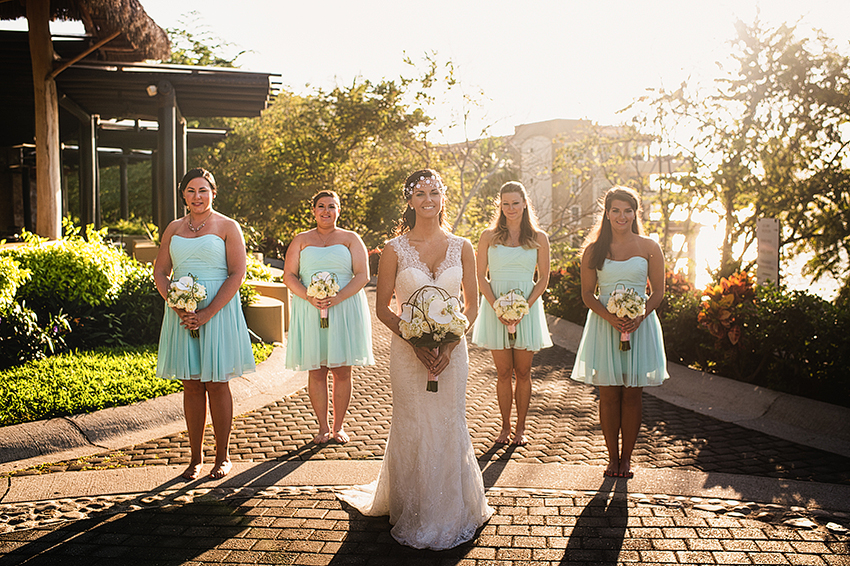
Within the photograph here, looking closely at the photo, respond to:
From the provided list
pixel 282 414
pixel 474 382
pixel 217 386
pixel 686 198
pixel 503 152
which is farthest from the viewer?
pixel 503 152

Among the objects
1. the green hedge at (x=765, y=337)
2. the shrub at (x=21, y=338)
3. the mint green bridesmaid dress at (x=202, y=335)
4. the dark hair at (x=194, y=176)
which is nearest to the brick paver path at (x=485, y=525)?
the mint green bridesmaid dress at (x=202, y=335)

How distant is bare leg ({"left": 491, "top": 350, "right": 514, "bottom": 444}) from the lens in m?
5.83

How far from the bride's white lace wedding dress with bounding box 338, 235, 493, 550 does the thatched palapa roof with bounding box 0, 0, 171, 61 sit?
347 inches

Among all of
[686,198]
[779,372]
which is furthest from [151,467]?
[686,198]

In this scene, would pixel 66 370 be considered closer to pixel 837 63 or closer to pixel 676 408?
pixel 676 408

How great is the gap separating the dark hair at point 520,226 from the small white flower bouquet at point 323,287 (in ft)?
4.76

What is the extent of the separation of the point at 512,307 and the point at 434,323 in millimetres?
1937

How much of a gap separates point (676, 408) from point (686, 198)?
252 inches

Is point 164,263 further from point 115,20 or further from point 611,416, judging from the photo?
point 115,20

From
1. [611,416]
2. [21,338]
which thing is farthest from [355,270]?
[21,338]

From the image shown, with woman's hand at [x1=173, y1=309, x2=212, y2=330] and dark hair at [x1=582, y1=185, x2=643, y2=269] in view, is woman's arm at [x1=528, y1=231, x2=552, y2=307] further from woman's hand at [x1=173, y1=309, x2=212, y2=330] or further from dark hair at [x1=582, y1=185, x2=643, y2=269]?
woman's hand at [x1=173, y1=309, x2=212, y2=330]

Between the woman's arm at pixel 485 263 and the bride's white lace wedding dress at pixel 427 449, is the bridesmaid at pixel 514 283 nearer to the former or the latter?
the woman's arm at pixel 485 263

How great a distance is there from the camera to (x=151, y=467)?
5066 millimetres

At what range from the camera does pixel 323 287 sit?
576cm
